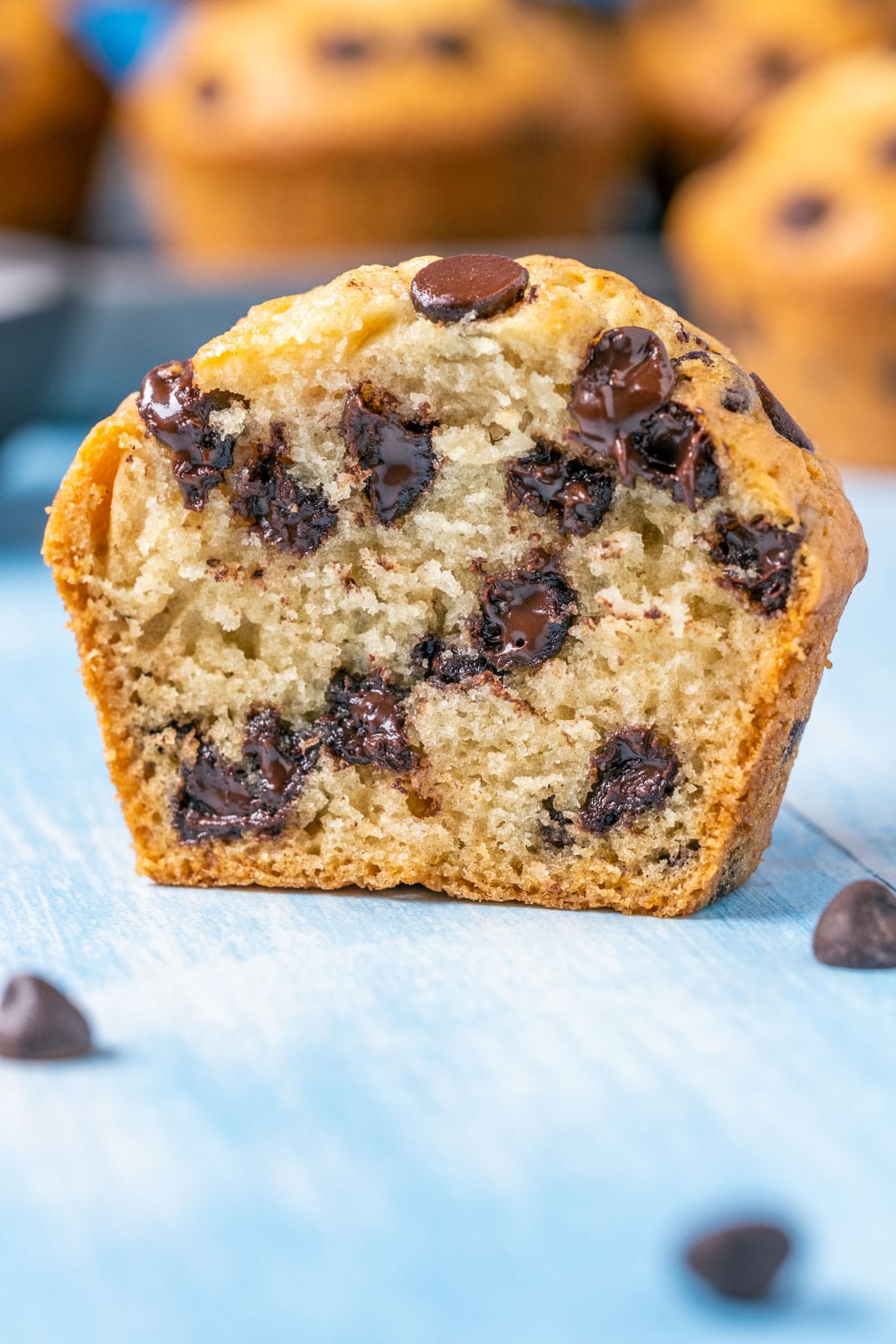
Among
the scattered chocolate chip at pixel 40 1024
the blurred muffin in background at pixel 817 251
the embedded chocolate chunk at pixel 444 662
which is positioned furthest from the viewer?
the blurred muffin in background at pixel 817 251

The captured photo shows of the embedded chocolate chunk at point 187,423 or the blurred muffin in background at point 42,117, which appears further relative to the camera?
the blurred muffin in background at point 42,117

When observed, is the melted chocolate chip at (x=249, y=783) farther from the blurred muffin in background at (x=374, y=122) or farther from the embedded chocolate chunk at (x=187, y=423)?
the blurred muffin in background at (x=374, y=122)

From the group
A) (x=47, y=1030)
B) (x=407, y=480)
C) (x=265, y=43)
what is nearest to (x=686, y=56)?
(x=265, y=43)

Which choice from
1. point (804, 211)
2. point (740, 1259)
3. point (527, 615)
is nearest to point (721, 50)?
point (804, 211)

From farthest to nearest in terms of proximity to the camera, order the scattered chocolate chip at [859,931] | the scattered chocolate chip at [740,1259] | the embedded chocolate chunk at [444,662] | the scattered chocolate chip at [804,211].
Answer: the scattered chocolate chip at [804,211] → the embedded chocolate chunk at [444,662] → the scattered chocolate chip at [859,931] → the scattered chocolate chip at [740,1259]

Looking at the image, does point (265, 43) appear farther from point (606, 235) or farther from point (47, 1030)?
point (47, 1030)

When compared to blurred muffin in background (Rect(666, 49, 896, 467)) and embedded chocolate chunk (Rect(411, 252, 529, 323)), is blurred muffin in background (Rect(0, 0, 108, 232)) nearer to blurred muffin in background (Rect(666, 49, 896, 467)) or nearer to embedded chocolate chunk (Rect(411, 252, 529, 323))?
blurred muffin in background (Rect(666, 49, 896, 467))

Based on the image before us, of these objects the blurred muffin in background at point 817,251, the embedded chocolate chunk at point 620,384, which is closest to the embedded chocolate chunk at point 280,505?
the embedded chocolate chunk at point 620,384
